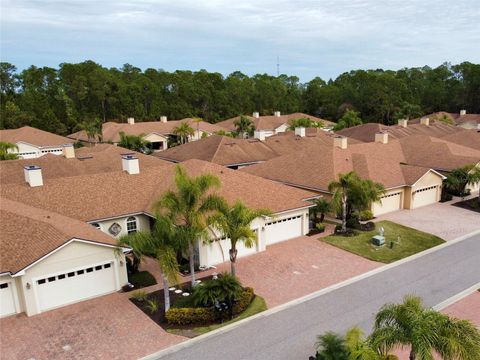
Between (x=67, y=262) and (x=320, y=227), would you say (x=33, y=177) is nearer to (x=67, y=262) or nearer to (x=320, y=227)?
(x=67, y=262)

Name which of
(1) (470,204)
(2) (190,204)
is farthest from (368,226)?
(2) (190,204)

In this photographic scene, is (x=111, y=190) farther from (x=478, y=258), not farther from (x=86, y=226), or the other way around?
(x=478, y=258)

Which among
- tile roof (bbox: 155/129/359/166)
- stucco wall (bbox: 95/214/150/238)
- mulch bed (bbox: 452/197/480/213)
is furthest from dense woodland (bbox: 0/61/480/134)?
stucco wall (bbox: 95/214/150/238)

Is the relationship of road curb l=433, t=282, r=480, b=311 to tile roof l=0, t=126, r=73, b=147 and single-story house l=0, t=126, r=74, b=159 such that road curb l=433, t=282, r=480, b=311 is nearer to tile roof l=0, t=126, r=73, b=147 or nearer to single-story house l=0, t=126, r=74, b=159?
single-story house l=0, t=126, r=74, b=159

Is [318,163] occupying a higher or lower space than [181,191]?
lower

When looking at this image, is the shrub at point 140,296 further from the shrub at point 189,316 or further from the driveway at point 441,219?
the driveway at point 441,219

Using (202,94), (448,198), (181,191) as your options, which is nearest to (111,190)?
(181,191)

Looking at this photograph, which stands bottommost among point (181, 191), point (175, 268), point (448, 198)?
point (448, 198)
